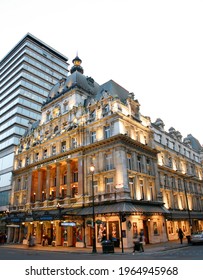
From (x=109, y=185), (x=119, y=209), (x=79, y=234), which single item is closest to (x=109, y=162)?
(x=109, y=185)

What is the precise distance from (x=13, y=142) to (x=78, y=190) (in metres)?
32.2

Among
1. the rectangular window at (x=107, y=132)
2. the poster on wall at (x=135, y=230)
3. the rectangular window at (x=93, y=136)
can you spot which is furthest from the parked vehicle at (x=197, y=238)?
the rectangular window at (x=93, y=136)

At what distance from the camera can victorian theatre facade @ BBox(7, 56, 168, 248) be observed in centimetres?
3253

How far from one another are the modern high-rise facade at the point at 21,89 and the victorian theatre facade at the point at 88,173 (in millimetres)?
13868

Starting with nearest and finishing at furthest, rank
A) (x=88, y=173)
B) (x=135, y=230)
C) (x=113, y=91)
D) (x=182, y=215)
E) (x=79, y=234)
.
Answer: (x=135, y=230), (x=79, y=234), (x=88, y=173), (x=113, y=91), (x=182, y=215)

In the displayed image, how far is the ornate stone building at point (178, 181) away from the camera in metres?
45.3

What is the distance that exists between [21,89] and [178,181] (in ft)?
161

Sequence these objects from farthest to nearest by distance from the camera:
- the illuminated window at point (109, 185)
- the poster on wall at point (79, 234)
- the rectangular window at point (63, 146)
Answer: the rectangular window at point (63, 146) → the illuminated window at point (109, 185) → the poster on wall at point (79, 234)

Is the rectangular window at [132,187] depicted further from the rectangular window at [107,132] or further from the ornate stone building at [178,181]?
the ornate stone building at [178,181]

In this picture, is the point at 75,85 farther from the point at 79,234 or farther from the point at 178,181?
the point at 178,181

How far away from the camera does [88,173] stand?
37.1 m

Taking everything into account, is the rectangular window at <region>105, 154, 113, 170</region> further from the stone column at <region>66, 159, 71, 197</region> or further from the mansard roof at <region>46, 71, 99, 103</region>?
the mansard roof at <region>46, 71, 99, 103</region>

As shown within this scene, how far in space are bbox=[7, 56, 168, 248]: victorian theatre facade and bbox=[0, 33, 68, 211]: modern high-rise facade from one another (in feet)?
45.5

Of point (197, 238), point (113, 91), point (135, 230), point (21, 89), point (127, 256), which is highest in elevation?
point (21, 89)
